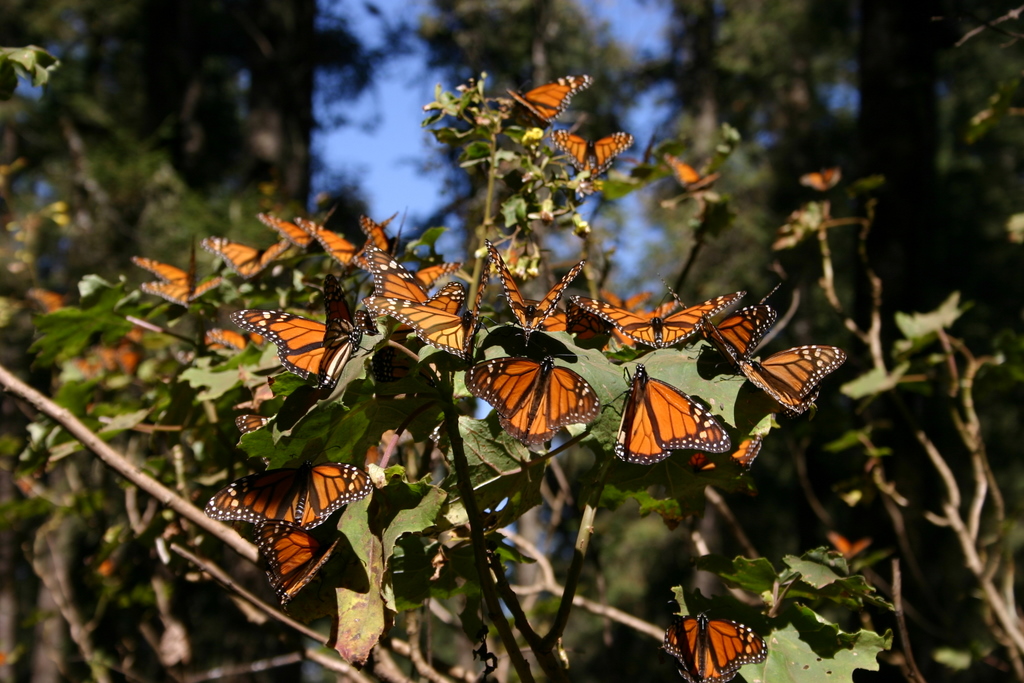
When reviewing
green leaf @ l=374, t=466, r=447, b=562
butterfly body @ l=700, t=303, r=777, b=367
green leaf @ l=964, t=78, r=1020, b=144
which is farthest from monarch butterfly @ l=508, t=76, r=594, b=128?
green leaf @ l=964, t=78, r=1020, b=144

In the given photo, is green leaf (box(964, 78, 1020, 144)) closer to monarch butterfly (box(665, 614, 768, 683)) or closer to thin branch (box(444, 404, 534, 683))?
monarch butterfly (box(665, 614, 768, 683))

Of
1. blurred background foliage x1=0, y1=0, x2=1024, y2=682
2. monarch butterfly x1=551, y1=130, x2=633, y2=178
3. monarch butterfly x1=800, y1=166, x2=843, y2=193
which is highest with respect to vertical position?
blurred background foliage x1=0, y1=0, x2=1024, y2=682

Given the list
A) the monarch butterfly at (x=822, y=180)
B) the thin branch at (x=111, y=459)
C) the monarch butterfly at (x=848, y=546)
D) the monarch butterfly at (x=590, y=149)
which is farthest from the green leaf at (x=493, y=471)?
the monarch butterfly at (x=822, y=180)

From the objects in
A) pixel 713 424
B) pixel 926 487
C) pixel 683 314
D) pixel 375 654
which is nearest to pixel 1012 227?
pixel 926 487

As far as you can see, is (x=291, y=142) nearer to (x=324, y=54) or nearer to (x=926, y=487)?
(x=324, y=54)

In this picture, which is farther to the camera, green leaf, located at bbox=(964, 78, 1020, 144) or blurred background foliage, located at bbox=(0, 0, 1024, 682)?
blurred background foliage, located at bbox=(0, 0, 1024, 682)

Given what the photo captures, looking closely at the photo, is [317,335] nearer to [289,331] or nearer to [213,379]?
[289,331]
